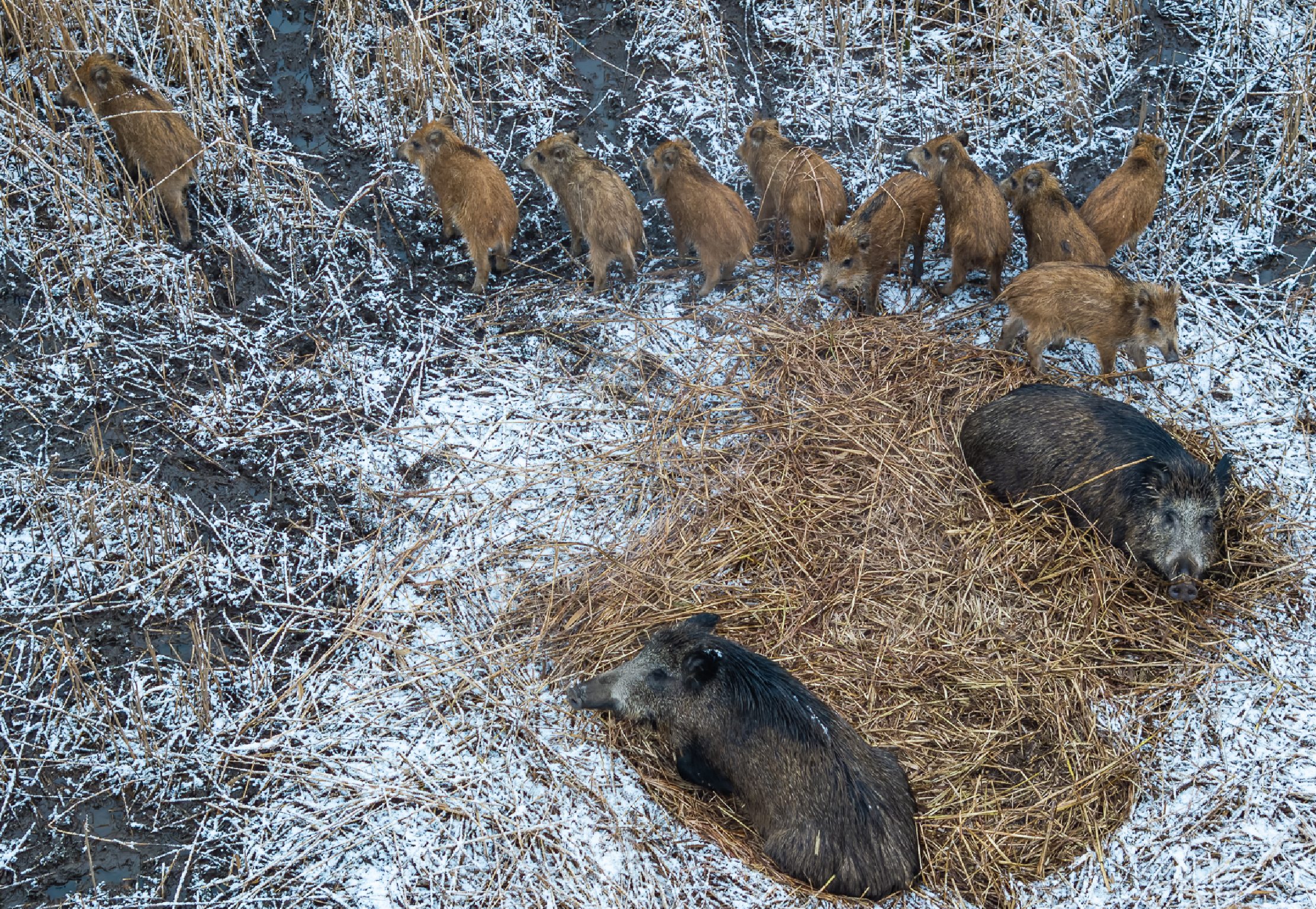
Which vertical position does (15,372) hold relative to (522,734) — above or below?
above

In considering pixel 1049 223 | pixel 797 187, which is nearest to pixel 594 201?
pixel 797 187

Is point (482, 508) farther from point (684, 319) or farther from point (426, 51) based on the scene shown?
point (426, 51)

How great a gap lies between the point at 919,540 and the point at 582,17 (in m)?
4.45

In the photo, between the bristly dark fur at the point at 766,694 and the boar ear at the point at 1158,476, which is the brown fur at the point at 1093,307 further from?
the bristly dark fur at the point at 766,694

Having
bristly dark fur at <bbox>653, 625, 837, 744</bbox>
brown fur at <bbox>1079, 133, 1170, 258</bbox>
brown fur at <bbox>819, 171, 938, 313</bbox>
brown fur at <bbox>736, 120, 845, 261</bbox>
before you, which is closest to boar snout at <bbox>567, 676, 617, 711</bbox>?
bristly dark fur at <bbox>653, 625, 837, 744</bbox>

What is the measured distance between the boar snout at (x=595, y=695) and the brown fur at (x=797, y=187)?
2.92m

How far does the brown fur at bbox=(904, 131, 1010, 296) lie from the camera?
5340 mm

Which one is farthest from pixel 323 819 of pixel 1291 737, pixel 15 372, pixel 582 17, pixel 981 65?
pixel 981 65

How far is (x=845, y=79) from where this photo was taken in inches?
271

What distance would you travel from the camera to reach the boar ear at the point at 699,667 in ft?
11.9

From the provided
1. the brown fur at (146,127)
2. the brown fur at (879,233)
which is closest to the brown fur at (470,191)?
the brown fur at (146,127)

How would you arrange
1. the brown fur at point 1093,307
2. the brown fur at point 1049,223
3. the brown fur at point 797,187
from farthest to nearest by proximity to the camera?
1. the brown fur at point 797,187
2. the brown fur at point 1049,223
3. the brown fur at point 1093,307

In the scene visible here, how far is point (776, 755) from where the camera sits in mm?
3553

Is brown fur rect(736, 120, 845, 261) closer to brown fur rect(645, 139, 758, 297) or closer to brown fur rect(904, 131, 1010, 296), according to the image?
brown fur rect(645, 139, 758, 297)
